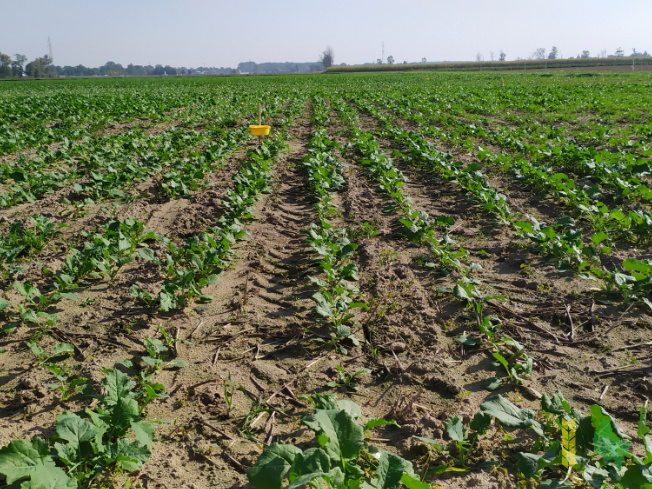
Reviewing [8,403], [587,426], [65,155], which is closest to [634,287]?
[587,426]

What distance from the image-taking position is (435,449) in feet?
7.86

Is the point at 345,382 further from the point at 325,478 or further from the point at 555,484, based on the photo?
the point at 555,484

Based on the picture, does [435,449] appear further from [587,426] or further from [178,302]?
[178,302]

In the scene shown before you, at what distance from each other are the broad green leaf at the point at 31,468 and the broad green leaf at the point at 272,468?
0.81m

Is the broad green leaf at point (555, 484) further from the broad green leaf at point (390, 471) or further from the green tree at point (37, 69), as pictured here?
the green tree at point (37, 69)

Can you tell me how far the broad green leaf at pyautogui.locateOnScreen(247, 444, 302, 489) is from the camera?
6.37 ft

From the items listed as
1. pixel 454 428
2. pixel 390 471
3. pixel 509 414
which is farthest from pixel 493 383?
pixel 390 471

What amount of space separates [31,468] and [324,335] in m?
2.01

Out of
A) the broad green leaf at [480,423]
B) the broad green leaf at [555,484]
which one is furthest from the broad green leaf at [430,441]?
the broad green leaf at [555,484]

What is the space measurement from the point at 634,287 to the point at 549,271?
0.76 metres

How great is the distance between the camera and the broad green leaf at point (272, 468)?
1.94 meters

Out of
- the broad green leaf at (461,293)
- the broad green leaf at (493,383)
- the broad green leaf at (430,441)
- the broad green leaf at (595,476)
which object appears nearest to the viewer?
the broad green leaf at (595,476)

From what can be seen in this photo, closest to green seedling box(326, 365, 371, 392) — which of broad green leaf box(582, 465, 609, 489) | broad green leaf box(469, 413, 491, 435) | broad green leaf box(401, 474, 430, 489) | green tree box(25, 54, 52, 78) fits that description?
broad green leaf box(469, 413, 491, 435)

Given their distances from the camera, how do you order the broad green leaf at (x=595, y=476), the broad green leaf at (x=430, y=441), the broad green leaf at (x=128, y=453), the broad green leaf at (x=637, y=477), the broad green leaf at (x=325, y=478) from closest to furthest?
the broad green leaf at (x=325, y=478)
the broad green leaf at (x=637, y=477)
the broad green leaf at (x=595, y=476)
the broad green leaf at (x=128, y=453)
the broad green leaf at (x=430, y=441)
